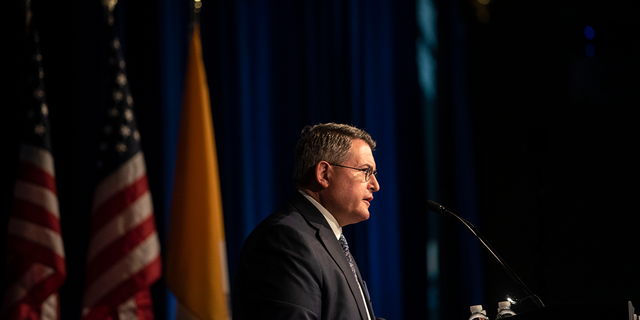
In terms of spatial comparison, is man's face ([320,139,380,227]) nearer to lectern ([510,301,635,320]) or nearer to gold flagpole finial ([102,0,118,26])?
lectern ([510,301,635,320])

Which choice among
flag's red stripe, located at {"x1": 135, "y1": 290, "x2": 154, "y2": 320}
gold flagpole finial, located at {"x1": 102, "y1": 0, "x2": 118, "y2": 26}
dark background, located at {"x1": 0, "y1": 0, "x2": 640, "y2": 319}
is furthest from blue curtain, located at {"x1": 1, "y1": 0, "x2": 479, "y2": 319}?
flag's red stripe, located at {"x1": 135, "y1": 290, "x2": 154, "y2": 320}

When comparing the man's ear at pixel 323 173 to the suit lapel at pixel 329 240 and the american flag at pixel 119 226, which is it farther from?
the american flag at pixel 119 226

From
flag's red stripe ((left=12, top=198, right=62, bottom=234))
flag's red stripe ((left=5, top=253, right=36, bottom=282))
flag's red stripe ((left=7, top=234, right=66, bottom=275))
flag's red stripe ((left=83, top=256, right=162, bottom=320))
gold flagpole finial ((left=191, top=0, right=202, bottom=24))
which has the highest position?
gold flagpole finial ((left=191, top=0, right=202, bottom=24))

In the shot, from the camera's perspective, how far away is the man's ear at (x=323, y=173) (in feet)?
7.07

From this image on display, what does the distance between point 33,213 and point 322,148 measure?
1.82m

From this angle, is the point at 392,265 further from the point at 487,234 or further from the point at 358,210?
the point at 358,210

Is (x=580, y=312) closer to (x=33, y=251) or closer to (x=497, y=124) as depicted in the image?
(x=33, y=251)

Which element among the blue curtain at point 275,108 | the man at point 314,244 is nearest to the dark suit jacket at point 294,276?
the man at point 314,244

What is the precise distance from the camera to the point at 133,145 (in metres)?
3.20

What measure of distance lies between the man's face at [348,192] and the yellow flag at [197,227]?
1328mm

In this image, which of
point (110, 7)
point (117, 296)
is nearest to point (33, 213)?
point (117, 296)

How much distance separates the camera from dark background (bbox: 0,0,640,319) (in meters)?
3.94

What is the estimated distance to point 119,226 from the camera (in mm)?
3113

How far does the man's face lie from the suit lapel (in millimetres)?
94
